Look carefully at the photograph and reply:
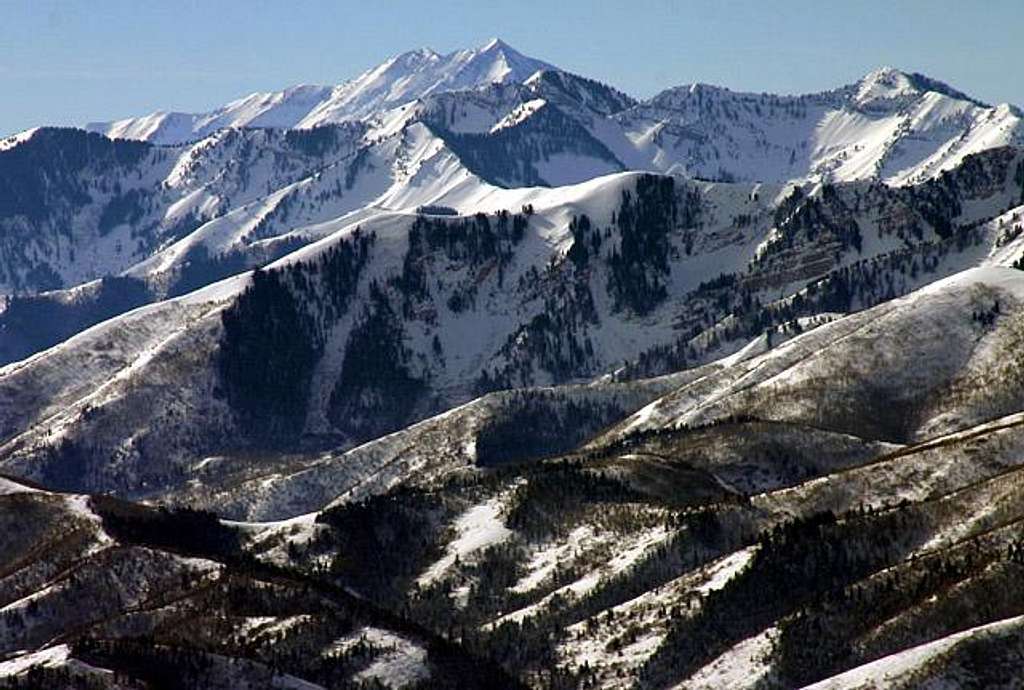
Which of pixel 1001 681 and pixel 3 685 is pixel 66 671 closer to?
pixel 3 685

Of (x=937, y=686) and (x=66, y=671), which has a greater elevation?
(x=66, y=671)

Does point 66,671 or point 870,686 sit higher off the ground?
point 66,671

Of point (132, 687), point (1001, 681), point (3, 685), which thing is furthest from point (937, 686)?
point (3, 685)

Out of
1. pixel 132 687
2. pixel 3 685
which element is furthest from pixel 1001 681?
pixel 3 685

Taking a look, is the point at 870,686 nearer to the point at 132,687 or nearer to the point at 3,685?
the point at 132,687

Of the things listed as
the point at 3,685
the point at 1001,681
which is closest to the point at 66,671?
the point at 3,685

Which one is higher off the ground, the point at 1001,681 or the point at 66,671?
the point at 66,671

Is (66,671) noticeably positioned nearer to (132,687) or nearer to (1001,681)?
(132,687)
